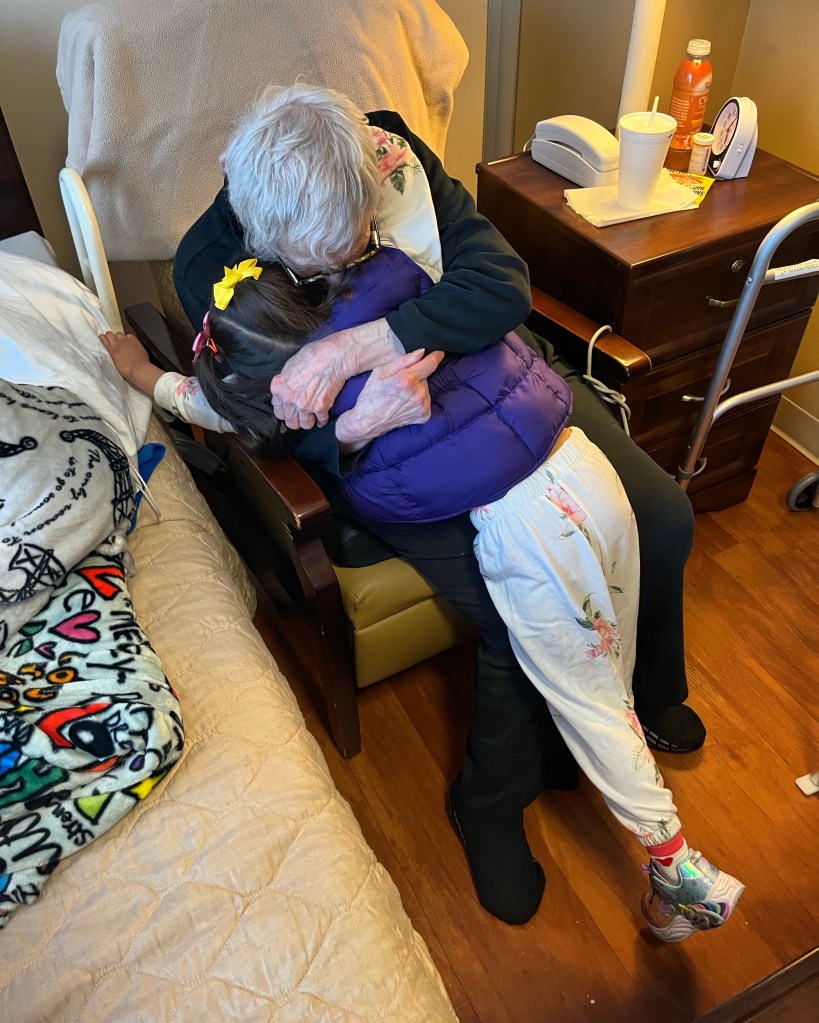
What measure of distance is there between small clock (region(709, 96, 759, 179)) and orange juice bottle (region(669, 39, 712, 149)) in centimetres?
6

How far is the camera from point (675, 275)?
1359 mm

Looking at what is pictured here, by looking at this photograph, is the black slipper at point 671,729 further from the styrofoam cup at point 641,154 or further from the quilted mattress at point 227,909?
the styrofoam cup at point 641,154

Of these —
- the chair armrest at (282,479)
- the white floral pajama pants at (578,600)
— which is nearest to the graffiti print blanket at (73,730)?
the chair armrest at (282,479)

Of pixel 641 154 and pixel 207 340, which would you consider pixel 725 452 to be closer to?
pixel 641 154

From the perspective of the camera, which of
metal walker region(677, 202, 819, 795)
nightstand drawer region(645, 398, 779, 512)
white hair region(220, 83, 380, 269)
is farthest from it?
nightstand drawer region(645, 398, 779, 512)

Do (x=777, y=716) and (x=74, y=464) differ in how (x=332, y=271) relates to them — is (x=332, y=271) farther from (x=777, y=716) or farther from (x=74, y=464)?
(x=777, y=716)

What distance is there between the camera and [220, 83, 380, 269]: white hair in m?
0.90

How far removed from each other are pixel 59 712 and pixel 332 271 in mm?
631

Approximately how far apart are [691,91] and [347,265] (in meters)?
0.90

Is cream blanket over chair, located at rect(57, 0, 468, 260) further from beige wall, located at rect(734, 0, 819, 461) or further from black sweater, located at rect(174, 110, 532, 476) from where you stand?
beige wall, located at rect(734, 0, 819, 461)

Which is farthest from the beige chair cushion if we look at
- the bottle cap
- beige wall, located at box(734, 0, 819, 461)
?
beige wall, located at box(734, 0, 819, 461)

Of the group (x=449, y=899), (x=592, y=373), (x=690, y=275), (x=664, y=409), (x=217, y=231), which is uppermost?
(x=217, y=231)

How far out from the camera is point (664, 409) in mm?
1568

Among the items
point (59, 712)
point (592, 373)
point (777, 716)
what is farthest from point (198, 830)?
point (777, 716)
